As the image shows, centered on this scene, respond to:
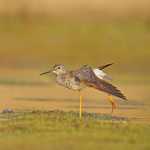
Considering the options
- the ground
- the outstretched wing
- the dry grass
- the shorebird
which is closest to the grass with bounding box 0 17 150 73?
the dry grass

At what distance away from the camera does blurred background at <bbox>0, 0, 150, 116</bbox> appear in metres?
27.0

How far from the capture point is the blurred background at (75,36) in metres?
27.0

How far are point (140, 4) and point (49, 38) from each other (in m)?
3.98

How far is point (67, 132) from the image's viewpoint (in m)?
15.6

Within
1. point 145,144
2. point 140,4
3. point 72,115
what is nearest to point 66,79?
point 72,115

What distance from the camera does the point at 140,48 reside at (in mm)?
29109

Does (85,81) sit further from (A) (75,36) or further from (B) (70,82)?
(A) (75,36)

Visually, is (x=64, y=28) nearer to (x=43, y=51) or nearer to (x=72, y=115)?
(x=43, y=51)

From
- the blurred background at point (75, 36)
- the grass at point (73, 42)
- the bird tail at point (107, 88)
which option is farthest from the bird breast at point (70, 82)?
the grass at point (73, 42)

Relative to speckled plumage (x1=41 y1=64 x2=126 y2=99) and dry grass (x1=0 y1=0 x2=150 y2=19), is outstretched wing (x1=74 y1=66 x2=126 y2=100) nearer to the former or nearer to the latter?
speckled plumage (x1=41 y1=64 x2=126 y2=99)

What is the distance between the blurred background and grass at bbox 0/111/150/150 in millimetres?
7587

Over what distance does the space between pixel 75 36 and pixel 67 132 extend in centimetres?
1467

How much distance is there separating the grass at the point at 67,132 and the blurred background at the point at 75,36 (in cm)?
759

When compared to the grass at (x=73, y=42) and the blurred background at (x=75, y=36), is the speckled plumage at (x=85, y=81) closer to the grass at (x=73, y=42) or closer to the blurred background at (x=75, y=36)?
the blurred background at (x=75, y=36)
